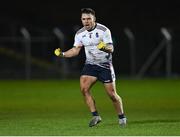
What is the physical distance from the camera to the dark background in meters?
40.7

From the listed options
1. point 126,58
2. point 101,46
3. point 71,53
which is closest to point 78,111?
point 71,53

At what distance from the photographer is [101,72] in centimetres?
1470

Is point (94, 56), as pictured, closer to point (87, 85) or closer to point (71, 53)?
point (71, 53)

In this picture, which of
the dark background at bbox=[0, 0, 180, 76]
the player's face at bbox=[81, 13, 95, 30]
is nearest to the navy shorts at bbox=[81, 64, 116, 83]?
the player's face at bbox=[81, 13, 95, 30]

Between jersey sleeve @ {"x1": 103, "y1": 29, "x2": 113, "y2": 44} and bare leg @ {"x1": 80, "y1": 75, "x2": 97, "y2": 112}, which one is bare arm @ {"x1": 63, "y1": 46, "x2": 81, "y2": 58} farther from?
jersey sleeve @ {"x1": 103, "y1": 29, "x2": 113, "y2": 44}

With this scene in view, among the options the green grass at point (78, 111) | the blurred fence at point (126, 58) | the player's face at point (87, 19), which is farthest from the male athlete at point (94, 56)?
the blurred fence at point (126, 58)

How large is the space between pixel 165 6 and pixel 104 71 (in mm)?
30038

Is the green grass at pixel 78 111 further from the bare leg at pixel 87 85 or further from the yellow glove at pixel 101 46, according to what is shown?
the yellow glove at pixel 101 46

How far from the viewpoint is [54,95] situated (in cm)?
2570

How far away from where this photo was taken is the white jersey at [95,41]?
14.4 m

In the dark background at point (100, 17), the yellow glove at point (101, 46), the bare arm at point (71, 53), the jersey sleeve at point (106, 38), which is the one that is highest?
the dark background at point (100, 17)

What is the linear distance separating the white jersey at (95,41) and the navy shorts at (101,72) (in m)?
0.10

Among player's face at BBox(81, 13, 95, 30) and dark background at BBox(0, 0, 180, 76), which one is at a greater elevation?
dark background at BBox(0, 0, 180, 76)

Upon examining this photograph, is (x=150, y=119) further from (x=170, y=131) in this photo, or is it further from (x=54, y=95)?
(x=54, y=95)
